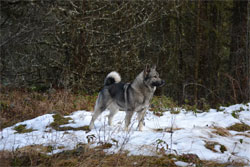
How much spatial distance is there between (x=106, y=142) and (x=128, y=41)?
7.23 m

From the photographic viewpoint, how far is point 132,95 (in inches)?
246

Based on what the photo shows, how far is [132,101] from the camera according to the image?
20.2 feet

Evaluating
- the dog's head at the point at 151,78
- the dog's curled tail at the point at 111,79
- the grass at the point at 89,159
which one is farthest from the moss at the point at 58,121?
the grass at the point at 89,159

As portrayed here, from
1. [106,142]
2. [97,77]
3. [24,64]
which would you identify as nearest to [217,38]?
[97,77]

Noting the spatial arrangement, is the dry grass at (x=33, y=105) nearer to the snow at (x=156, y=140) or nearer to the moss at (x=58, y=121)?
the moss at (x=58, y=121)

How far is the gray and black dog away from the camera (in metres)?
6.13

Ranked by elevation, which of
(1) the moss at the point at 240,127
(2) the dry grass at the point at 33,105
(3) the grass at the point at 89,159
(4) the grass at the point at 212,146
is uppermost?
(2) the dry grass at the point at 33,105

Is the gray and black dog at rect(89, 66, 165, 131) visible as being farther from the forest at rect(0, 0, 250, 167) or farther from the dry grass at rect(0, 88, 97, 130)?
the dry grass at rect(0, 88, 97, 130)

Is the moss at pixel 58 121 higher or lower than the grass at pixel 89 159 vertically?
higher

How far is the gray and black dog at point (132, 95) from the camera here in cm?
613

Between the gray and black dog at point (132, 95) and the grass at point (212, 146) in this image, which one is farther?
the gray and black dog at point (132, 95)

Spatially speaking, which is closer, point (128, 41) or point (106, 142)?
point (106, 142)

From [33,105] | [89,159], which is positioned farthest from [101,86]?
[89,159]

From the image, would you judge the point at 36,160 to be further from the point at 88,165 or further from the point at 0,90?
the point at 0,90
